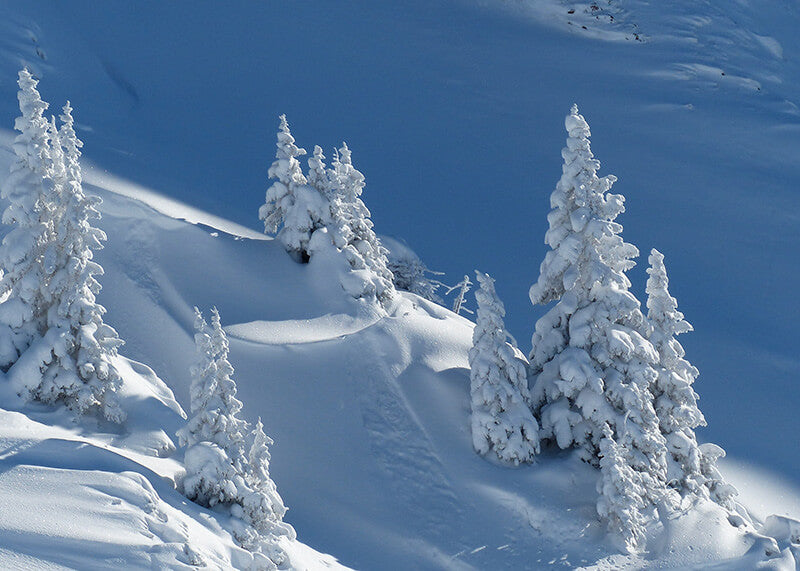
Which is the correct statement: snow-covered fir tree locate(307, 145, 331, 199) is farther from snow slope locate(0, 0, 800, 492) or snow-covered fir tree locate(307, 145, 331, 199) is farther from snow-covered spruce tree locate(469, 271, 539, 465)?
snow slope locate(0, 0, 800, 492)

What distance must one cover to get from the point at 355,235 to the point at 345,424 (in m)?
7.05

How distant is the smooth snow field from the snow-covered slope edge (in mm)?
75

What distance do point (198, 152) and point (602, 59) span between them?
1470 inches

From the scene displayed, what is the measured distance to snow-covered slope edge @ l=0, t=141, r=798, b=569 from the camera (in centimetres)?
2530

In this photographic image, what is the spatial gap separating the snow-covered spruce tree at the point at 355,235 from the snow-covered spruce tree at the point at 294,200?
0.50m

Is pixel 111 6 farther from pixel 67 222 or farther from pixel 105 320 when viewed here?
pixel 67 222

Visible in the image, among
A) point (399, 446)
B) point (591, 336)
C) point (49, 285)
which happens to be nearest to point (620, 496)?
point (591, 336)

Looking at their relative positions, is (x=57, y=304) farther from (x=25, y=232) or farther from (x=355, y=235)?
Answer: (x=355, y=235)

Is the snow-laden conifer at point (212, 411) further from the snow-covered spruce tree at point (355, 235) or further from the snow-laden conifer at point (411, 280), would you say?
the snow-laden conifer at point (411, 280)

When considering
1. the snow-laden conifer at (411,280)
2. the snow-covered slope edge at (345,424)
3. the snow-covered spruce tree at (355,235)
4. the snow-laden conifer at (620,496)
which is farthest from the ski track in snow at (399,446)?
the snow-laden conifer at (411,280)

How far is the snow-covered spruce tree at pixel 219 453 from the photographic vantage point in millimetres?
21500

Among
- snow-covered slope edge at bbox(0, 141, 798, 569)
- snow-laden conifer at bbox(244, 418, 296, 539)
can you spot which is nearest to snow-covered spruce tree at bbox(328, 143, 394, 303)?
snow-covered slope edge at bbox(0, 141, 798, 569)

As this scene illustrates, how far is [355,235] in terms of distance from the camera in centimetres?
3253

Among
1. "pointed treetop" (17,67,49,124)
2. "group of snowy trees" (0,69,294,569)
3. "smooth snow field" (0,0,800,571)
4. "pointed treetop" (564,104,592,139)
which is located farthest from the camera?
"pointed treetop" (564,104,592,139)
